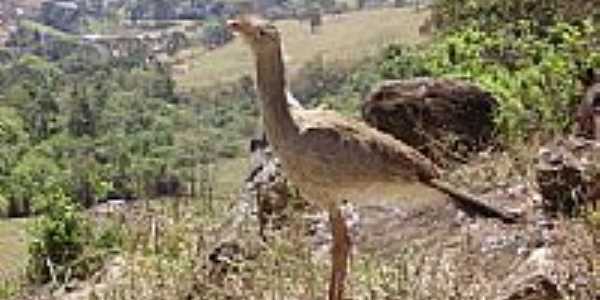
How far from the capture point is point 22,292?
5531mm

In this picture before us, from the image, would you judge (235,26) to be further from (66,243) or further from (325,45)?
(325,45)

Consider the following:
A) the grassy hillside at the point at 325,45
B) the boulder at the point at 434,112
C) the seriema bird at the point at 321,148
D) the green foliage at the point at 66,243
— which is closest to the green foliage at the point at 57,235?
A: the green foliage at the point at 66,243

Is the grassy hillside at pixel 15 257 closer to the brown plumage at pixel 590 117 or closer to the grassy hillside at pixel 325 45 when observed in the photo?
the brown plumage at pixel 590 117

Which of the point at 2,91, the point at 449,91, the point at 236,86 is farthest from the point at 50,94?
the point at 449,91

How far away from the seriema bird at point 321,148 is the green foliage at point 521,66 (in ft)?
11.1

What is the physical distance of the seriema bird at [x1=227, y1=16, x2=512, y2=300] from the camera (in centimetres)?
367

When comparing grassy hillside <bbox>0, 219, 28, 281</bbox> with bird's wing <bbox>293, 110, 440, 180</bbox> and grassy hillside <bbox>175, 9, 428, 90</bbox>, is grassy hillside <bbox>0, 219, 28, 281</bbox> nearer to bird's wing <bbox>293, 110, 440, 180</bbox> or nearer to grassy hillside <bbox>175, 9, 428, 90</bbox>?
bird's wing <bbox>293, 110, 440, 180</bbox>

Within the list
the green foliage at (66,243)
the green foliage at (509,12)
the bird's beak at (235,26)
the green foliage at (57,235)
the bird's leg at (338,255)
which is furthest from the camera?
the green foliage at (509,12)

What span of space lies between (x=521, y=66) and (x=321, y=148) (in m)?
8.48

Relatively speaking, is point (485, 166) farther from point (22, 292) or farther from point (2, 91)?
point (2, 91)

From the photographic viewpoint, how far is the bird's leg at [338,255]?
152 inches

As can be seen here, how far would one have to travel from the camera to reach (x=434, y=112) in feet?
24.1

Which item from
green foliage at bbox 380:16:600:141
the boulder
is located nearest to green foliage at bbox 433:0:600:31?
green foliage at bbox 380:16:600:141

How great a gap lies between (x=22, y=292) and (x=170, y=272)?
1420 mm
